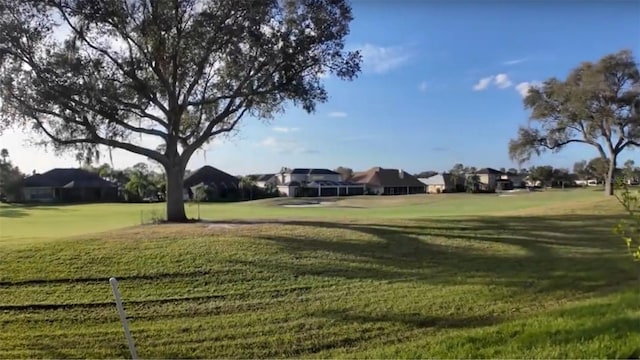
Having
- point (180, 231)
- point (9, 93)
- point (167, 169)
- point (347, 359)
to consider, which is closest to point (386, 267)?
point (347, 359)

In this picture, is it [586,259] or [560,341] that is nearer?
[560,341]

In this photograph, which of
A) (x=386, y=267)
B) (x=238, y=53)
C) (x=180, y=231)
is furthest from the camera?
(x=238, y=53)

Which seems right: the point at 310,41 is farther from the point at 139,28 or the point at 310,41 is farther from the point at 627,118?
the point at 627,118

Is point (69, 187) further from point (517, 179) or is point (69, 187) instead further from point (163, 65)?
point (517, 179)

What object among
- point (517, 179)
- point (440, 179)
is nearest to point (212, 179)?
point (440, 179)

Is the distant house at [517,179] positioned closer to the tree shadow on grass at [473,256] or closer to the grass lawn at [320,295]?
the tree shadow on grass at [473,256]

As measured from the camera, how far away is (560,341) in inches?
A: 220

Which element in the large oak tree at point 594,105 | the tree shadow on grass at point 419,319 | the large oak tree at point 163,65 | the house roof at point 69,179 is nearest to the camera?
the tree shadow on grass at point 419,319

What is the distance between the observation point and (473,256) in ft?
37.5

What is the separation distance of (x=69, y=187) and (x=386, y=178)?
4135 centimetres

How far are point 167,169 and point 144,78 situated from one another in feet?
9.57

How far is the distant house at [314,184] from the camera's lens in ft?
211

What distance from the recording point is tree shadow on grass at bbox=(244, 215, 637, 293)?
31.4 ft

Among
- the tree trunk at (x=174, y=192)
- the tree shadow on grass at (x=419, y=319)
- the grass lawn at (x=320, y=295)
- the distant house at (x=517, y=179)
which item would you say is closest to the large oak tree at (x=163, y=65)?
the tree trunk at (x=174, y=192)
